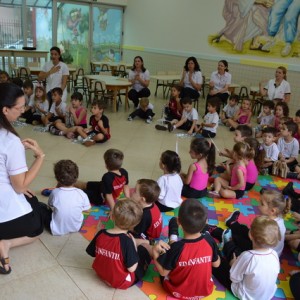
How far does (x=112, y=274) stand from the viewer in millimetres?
1979

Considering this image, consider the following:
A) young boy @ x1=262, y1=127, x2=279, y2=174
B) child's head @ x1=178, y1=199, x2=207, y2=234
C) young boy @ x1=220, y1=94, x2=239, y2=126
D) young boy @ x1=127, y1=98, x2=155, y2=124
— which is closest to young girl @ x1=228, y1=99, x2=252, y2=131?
young boy @ x1=220, y1=94, x2=239, y2=126

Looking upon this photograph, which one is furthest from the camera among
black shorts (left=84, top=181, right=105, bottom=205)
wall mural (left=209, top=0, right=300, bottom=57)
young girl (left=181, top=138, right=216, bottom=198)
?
wall mural (left=209, top=0, right=300, bottom=57)

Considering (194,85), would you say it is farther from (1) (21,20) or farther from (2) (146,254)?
(1) (21,20)

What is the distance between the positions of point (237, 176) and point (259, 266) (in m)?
1.64

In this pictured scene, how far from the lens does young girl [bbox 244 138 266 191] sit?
3.53m

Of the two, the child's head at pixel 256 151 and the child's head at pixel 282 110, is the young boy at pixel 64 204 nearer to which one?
the child's head at pixel 256 151

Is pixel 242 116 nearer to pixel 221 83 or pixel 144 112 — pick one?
pixel 221 83

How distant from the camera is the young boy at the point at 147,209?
7.93ft

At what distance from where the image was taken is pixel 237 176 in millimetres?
3420

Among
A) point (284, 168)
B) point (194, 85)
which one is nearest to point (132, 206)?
point (284, 168)

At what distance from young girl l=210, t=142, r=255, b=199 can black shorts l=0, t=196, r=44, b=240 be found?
1872 mm

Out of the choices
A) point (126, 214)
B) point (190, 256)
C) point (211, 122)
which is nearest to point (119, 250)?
point (126, 214)

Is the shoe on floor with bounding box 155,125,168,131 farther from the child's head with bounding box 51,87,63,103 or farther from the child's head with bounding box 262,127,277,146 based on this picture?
the child's head with bounding box 262,127,277,146

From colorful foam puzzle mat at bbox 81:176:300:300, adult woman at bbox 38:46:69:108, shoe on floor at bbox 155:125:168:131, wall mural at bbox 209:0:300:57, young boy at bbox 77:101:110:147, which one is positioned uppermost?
wall mural at bbox 209:0:300:57
